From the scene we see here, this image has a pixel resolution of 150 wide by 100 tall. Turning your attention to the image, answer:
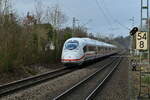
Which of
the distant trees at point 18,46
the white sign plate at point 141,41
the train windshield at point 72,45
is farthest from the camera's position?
the train windshield at point 72,45

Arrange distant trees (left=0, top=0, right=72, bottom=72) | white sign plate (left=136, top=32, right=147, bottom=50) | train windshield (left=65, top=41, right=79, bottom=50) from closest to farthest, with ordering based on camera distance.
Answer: white sign plate (left=136, top=32, right=147, bottom=50), distant trees (left=0, top=0, right=72, bottom=72), train windshield (left=65, top=41, right=79, bottom=50)

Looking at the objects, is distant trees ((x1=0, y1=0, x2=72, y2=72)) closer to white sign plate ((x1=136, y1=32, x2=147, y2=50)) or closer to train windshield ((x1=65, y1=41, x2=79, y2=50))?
train windshield ((x1=65, y1=41, x2=79, y2=50))

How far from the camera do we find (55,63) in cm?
3541

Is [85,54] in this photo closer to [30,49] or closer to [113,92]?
[30,49]

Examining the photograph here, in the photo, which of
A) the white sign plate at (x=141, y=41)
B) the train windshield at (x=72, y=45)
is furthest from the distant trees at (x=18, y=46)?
the white sign plate at (x=141, y=41)

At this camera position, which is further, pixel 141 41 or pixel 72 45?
pixel 72 45

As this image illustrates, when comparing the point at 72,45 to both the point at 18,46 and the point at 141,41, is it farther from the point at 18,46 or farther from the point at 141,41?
the point at 141,41

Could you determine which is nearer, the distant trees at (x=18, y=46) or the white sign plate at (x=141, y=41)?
the white sign plate at (x=141, y=41)

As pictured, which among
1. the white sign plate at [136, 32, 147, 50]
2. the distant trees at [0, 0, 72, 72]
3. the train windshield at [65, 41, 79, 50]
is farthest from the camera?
the train windshield at [65, 41, 79, 50]

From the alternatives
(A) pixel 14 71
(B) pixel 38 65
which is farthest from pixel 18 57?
(B) pixel 38 65

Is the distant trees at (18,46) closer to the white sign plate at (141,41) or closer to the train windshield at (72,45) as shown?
the train windshield at (72,45)

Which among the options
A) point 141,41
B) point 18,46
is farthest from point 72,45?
point 141,41

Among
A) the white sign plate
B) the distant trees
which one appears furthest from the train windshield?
the white sign plate

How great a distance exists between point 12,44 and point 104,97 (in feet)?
36.9
